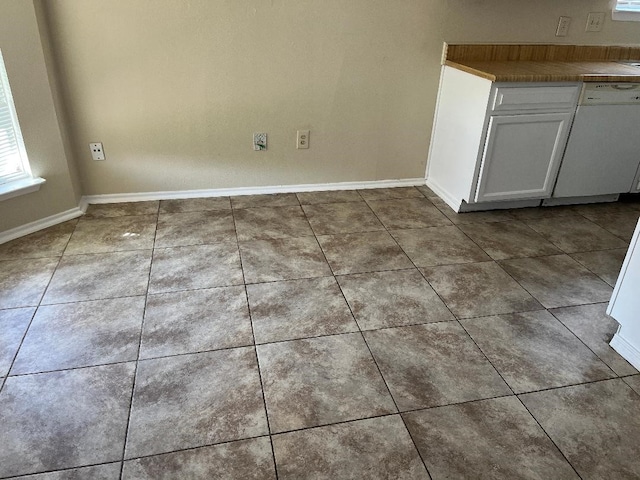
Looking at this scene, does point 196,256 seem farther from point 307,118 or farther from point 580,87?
point 580,87

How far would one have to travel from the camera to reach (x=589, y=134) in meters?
3.05

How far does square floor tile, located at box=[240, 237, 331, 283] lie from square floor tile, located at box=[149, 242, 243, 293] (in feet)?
0.21

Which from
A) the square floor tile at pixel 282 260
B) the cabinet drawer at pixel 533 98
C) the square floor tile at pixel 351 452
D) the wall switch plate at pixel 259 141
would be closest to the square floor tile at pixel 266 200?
the wall switch plate at pixel 259 141

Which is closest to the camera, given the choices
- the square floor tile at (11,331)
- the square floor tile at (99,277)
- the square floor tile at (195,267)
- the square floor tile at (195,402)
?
the square floor tile at (195,402)

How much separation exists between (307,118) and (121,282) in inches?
62.5

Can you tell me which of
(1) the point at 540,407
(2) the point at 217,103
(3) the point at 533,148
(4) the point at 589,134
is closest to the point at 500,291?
(1) the point at 540,407

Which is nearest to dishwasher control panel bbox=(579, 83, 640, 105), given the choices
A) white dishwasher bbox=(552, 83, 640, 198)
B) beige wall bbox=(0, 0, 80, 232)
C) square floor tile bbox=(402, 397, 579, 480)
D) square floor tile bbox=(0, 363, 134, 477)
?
white dishwasher bbox=(552, 83, 640, 198)

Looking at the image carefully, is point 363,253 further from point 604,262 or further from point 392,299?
point 604,262

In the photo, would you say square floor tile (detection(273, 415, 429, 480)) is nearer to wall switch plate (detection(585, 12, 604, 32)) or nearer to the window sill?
the window sill

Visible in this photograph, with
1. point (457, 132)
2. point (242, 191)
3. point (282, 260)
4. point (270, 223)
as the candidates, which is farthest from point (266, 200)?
point (457, 132)

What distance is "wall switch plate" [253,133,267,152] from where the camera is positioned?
10.5ft

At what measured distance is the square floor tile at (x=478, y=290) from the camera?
2.25 meters

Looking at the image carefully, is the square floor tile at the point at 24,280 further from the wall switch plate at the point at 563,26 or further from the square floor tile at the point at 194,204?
the wall switch plate at the point at 563,26

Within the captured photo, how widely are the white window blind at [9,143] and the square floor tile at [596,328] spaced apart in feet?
9.31
